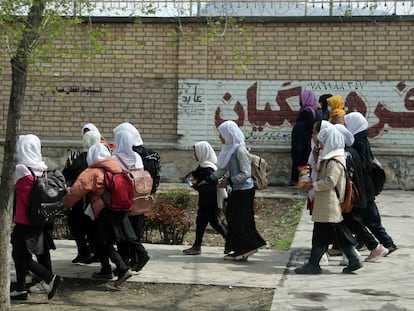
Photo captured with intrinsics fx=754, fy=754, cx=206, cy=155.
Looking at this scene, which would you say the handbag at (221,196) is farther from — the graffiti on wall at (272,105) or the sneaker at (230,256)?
the graffiti on wall at (272,105)

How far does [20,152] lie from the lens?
6.66m

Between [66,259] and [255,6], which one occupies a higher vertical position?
[255,6]

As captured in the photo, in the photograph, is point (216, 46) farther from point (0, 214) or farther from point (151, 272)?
point (0, 214)

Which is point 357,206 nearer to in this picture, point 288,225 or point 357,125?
point 357,125

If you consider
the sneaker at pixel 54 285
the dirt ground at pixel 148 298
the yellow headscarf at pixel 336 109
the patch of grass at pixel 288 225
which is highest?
the yellow headscarf at pixel 336 109

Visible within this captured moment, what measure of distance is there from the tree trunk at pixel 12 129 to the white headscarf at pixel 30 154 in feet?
1.87

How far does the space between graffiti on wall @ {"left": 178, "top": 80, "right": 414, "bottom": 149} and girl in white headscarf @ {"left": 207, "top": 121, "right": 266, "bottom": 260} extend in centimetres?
612

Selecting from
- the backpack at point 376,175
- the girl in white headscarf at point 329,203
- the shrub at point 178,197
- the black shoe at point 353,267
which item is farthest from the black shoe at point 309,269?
the shrub at point 178,197

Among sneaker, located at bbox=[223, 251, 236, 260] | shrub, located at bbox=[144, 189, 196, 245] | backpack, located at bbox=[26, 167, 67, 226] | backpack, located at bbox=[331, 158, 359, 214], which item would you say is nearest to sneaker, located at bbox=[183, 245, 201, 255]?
sneaker, located at bbox=[223, 251, 236, 260]

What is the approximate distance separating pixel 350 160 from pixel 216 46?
22.7 feet

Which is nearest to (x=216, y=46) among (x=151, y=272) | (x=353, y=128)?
(x=353, y=128)

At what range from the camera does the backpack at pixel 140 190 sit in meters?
7.29

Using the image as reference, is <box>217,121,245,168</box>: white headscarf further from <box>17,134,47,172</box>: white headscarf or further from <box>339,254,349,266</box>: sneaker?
<box>17,134,47,172</box>: white headscarf

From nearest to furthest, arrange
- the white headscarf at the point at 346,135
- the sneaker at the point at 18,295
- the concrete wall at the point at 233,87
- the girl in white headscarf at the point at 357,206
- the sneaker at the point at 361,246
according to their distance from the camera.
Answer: the sneaker at the point at 18,295, the girl in white headscarf at the point at 357,206, the white headscarf at the point at 346,135, the sneaker at the point at 361,246, the concrete wall at the point at 233,87
